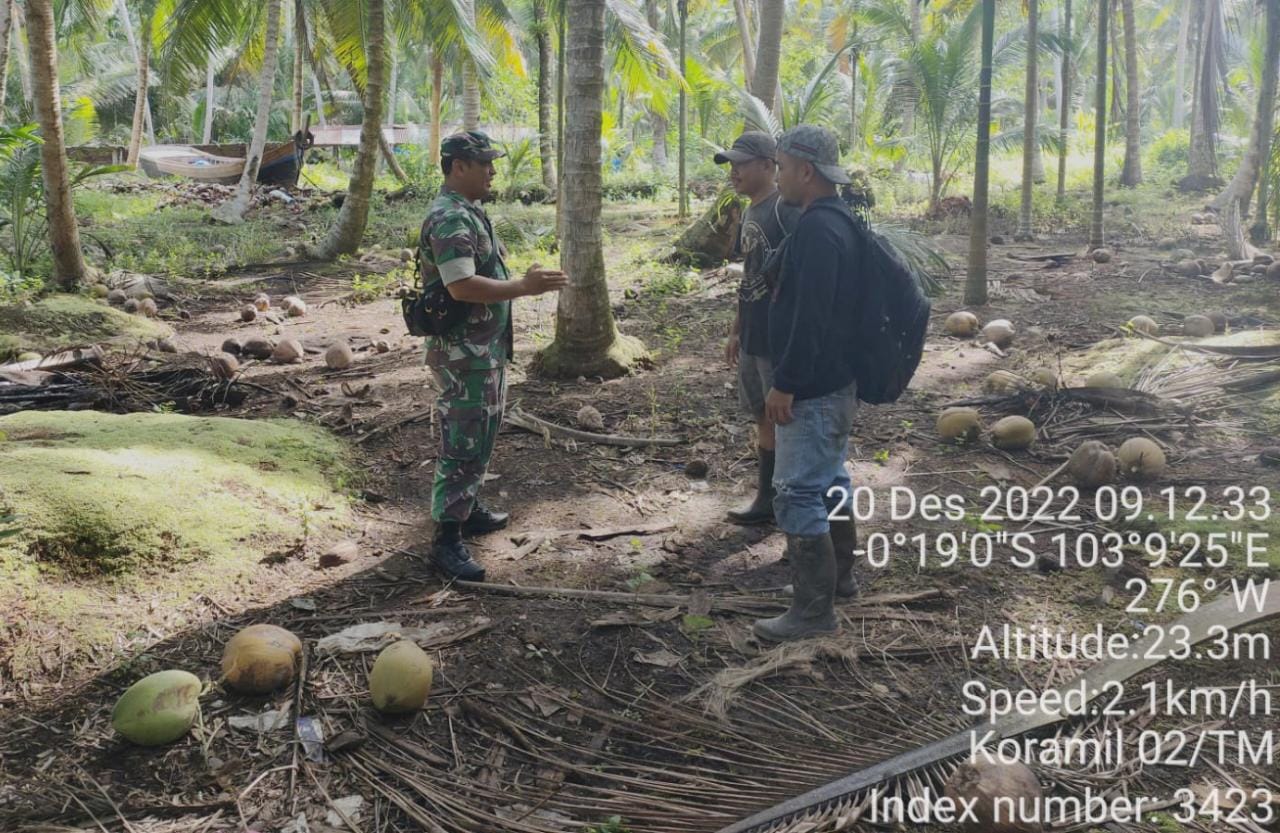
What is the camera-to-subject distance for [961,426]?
5547mm

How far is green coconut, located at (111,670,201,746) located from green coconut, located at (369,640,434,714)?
55 centimetres

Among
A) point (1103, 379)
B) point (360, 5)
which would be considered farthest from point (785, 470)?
point (360, 5)

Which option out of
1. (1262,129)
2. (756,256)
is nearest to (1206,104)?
(1262,129)

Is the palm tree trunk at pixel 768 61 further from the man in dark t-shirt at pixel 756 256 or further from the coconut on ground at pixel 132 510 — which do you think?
the coconut on ground at pixel 132 510

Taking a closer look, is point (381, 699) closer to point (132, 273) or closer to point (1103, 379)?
point (1103, 379)

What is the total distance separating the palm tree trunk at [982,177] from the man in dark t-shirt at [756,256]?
4583 millimetres

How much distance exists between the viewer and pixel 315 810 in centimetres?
266

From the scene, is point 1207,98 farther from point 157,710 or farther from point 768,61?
point 157,710

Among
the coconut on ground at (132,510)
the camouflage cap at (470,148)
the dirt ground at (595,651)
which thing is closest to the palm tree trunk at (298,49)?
the dirt ground at (595,651)

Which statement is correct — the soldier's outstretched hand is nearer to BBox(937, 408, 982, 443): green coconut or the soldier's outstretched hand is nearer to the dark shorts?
the dark shorts

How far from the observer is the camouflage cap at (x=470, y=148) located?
153 inches

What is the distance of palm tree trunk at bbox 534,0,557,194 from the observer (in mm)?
15820

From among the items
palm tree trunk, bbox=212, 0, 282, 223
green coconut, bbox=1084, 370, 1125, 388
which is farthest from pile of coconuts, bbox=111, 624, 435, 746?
palm tree trunk, bbox=212, 0, 282, 223

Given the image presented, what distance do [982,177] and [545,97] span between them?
11.7 meters
